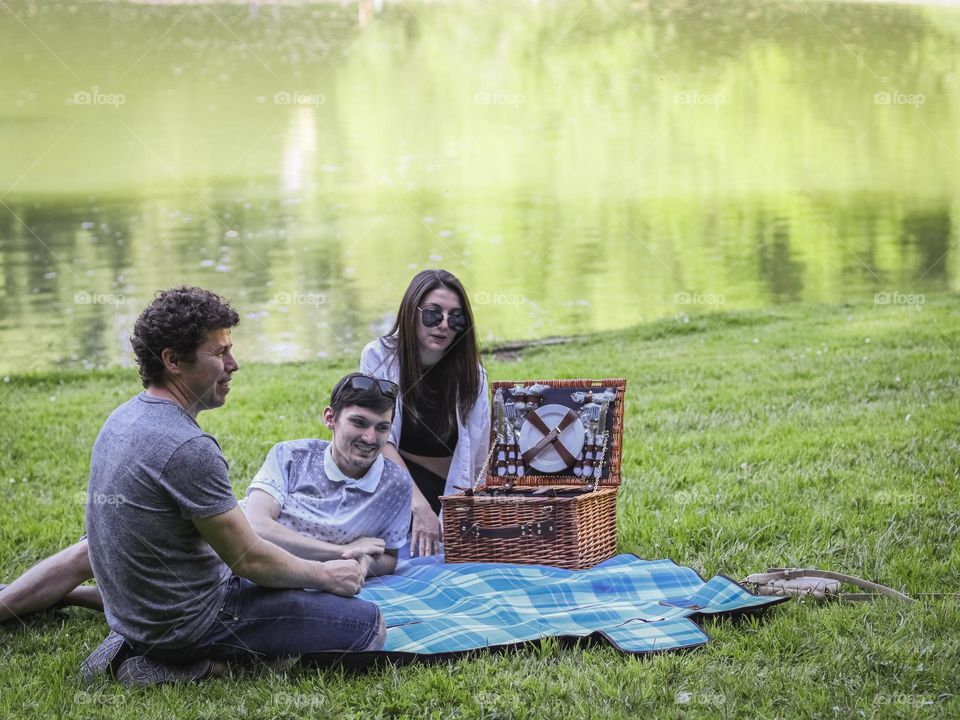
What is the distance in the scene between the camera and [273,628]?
11.0ft

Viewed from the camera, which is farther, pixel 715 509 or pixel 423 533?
pixel 715 509

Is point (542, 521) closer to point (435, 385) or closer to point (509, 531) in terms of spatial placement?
point (509, 531)

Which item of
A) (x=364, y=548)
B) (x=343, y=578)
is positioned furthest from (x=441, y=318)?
(x=343, y=578)

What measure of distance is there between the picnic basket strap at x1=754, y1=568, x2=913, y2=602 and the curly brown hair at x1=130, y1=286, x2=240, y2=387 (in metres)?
2.25

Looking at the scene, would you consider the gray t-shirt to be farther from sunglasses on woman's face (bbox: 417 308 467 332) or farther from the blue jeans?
sunglasses on woman's face (bbox: 417 308 467 332)

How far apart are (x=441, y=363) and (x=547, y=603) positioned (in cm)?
128

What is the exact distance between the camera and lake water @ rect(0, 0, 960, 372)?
1387 cm

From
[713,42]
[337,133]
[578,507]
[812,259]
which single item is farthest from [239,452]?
[713,42]

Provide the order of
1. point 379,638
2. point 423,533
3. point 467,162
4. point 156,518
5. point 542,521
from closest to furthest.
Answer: point 156,518
point 379,638
point 542,521
point 423,533
point 467,162

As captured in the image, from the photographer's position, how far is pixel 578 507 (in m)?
4.20

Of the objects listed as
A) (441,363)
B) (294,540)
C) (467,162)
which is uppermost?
(467,162)

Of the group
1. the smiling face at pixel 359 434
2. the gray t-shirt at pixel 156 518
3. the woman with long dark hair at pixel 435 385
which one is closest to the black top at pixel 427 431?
the woman with long dark hair at pixel 435 385

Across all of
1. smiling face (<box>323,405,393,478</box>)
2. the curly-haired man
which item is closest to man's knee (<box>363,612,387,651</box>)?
the curly-haired man

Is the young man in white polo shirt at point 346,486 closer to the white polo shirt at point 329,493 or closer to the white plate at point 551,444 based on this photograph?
the white polo shirt at point 329,493
